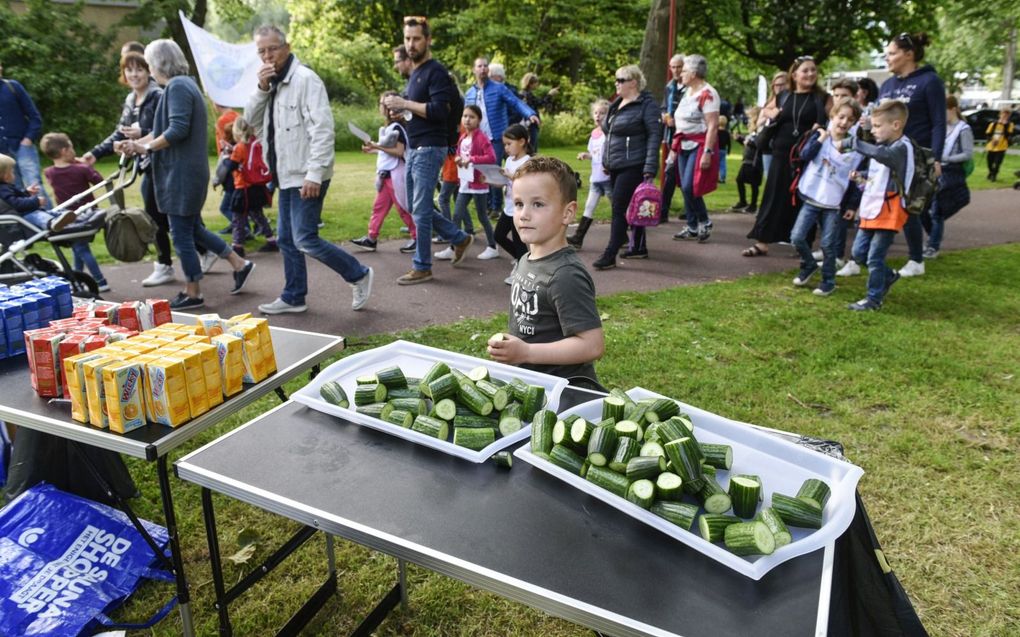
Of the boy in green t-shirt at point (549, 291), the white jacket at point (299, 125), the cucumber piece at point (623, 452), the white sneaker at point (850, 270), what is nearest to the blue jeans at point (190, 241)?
the white jacket at point (299, 125)

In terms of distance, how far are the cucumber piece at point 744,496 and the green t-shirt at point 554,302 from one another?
1.05 m

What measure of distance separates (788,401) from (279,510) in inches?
142

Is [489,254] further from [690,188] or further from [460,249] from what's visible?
[690,188]

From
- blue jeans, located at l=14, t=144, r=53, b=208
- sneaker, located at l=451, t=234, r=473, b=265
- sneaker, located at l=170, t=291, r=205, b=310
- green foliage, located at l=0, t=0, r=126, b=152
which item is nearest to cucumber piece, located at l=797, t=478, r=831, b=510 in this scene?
sneaker, located at l=170, t=291, r=205, b=310

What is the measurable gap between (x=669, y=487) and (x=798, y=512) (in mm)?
284

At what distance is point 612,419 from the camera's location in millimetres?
1780

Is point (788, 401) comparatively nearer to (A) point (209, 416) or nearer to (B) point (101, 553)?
(A) point (209, 416)

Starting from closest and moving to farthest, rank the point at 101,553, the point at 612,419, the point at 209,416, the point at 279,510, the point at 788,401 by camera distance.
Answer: the point at 279,510 < the point at 612,419 < the point at 209,416 < the point at 101,553 < the point at 788,401

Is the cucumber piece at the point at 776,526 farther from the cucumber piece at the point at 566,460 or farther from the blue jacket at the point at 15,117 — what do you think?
the blue jacket at the point at 15,117

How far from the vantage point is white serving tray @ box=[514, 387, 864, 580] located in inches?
53.2

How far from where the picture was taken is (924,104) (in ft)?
21.1

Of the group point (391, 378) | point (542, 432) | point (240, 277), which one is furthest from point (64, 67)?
point (542, 432)

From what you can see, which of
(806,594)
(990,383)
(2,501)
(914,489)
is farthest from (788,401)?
(2,501)

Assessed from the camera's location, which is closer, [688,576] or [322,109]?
[688,576]
